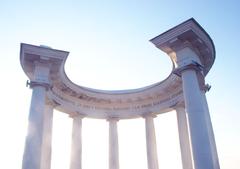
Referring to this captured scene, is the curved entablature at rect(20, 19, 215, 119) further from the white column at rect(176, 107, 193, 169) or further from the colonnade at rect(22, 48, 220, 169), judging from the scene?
the white column at rect(176, 107, 193, 169)

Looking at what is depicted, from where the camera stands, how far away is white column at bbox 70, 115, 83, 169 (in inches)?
2803

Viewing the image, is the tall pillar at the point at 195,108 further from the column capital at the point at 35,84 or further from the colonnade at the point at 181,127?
the column capital at the point at 35,84

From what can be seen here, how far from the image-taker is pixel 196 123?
45.0 metres

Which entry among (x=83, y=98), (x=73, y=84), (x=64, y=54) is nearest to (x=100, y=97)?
(x=83, y=98)

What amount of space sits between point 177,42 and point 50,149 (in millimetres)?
39147

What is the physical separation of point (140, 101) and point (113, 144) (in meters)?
15.6

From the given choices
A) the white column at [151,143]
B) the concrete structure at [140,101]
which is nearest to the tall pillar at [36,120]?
the concrete structure at [140,101]

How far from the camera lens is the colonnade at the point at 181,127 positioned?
43875 millimetres

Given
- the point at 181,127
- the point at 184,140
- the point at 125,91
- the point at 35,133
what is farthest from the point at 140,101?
the point at 35,133

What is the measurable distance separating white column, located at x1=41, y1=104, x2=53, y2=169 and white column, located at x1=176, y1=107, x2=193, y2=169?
109ft

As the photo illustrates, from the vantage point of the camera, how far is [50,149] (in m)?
64.2

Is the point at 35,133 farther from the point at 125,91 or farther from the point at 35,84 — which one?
the point at 125,91

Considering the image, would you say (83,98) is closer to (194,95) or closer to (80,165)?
(80,165)

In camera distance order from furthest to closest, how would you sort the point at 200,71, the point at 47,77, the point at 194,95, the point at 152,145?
the point at 152,145 → the point at 47,77 → the point at 200,71 → the point at 194,95
